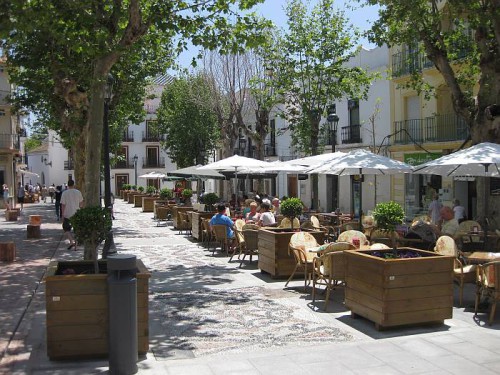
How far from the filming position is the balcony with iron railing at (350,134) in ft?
88.3

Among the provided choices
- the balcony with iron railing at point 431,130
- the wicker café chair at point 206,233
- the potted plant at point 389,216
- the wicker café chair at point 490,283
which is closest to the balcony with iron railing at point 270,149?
the balcony with iron railing at point 431,130

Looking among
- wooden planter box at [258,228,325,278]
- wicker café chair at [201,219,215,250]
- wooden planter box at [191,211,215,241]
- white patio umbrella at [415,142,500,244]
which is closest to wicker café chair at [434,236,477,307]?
white patio umbrella at [415,142,500,244]

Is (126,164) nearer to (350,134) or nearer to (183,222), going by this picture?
(350,134)

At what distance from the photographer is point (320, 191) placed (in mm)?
31219

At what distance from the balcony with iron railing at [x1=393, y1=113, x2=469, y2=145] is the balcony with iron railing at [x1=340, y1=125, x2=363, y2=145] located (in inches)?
122

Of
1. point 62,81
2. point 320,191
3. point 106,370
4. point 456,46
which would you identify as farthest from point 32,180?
point 106,370

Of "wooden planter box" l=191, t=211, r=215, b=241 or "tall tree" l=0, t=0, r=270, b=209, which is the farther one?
"wooden planter box" l=191, t=211, r=215, b=241

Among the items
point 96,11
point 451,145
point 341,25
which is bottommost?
point 451,145

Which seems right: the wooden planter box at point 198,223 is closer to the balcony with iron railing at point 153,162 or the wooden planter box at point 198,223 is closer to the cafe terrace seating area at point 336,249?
the cafe terrace seating area at point 336,249

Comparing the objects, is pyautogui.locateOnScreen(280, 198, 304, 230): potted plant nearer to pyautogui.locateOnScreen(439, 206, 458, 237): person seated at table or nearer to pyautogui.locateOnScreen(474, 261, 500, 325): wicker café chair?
pyautogui.locateOnScreen(439, 206, 458, 237): person seated at table

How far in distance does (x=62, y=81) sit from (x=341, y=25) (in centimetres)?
962

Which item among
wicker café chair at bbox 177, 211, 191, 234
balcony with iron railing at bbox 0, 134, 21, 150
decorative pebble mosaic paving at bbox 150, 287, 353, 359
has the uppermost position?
balcony with iron railing at bbox 0, 134, 21, 150

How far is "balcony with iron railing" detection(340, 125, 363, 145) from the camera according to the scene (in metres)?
26.9

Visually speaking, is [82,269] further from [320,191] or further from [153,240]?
[320,191]
